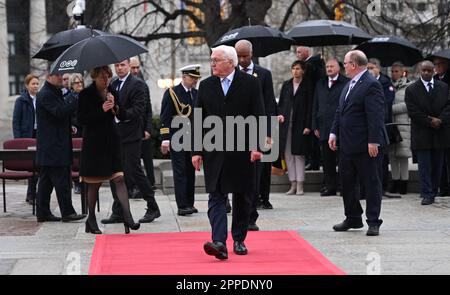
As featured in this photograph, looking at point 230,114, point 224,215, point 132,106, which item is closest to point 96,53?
point 132,106

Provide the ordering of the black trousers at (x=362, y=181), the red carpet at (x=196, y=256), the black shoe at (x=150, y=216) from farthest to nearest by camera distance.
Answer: the black shoe at (x=150, y=216) < the black trousers at (x=362, y=181) < the red carpet at (x=196, y=256)

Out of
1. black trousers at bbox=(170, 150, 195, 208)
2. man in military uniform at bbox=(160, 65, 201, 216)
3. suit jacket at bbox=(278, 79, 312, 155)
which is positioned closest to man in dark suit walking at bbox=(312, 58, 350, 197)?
suit jacket at bbox=(278, 79, 312, 155)

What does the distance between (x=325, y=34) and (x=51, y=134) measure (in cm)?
545

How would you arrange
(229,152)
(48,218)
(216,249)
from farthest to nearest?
(48,218) < (229,152) < (216,249)

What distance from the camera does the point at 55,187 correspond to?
12.6 m

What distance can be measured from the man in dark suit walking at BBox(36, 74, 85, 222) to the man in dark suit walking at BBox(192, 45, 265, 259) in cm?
318

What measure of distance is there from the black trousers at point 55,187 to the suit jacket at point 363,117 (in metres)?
3.60

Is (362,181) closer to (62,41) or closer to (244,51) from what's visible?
(244,51)

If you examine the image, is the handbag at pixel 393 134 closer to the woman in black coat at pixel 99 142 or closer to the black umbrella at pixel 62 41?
the black umbrella at pixel 62 41

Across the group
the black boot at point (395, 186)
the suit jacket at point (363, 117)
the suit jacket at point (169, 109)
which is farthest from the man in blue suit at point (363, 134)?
the black boot at point (395, 186)

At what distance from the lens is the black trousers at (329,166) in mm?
15688

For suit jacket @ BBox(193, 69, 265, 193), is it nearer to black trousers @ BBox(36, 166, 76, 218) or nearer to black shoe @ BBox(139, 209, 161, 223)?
black shoe @ BBox(139, 209, 161, 223)

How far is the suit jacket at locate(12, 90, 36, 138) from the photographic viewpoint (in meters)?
15.6

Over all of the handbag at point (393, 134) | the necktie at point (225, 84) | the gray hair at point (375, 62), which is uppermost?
the gray hair at point (375, 62)
